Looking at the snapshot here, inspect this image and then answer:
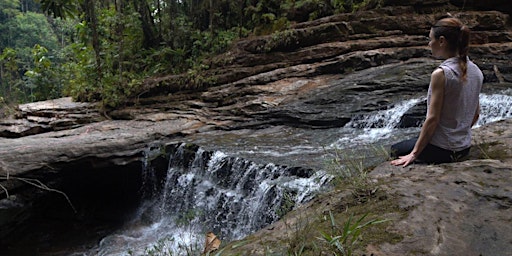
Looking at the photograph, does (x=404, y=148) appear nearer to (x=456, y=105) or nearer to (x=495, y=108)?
(x=456, y=105)

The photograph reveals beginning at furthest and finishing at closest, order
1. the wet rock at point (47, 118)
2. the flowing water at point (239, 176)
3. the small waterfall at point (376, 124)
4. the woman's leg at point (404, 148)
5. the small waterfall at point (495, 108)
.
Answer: the wet rock at point (47, 118) < the small waterfall at point (376, 124) < the small waterfall at point (495, 108) < the flowing water at point (239, 176) < the woman's leg at point (404, 148)

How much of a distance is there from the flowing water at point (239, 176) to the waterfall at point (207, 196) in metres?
0.02

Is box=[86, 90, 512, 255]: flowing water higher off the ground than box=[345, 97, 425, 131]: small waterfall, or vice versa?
box=[345, 97, 425, 131]: small waterfall

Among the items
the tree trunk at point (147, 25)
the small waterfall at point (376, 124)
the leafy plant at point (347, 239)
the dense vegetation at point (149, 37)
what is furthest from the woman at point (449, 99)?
the tree trunk at point (147, 25)

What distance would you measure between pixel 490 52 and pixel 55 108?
45.9ft

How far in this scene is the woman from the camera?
2.97 m

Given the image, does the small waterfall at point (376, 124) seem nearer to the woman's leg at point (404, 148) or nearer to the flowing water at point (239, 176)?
the flowing water at point (239, 176)

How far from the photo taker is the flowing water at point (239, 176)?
586 centimetres

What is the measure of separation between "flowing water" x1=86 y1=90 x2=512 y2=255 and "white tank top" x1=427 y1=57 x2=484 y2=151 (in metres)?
1.93

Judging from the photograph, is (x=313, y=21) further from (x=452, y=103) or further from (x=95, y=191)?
(x=452, y=103)

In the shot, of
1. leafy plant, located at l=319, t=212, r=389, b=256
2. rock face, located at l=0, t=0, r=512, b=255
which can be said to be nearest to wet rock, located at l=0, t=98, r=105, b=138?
rock face, located at l=0, t=0, r=512, b=255

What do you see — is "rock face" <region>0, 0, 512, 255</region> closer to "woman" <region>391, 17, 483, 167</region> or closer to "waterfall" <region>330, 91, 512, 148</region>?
"waterfall" <region>330, 91, 512, 148</region>

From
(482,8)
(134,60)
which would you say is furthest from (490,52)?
(134,60)

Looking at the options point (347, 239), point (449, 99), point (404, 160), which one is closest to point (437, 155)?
point (404, 160)
